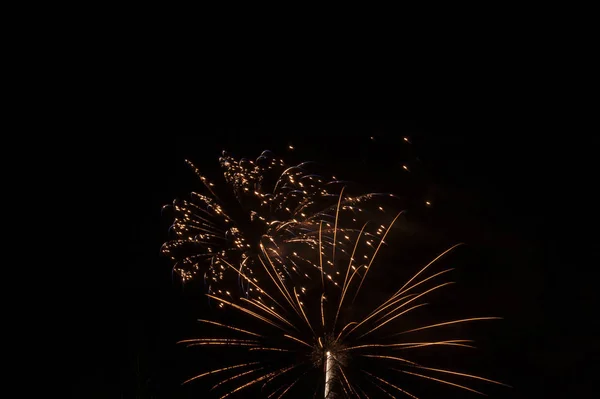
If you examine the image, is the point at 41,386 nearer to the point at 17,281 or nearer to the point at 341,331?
the point at 17,281

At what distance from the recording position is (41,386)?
1491 centimetres

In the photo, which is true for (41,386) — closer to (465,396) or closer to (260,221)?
(260,221)

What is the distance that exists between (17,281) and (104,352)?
14.3ft

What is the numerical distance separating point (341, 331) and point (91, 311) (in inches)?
364

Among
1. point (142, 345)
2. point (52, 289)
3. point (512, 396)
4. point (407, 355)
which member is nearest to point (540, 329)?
point (512, 396)

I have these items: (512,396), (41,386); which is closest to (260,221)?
(512,396)

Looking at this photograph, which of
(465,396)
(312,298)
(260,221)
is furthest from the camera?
(465,396)

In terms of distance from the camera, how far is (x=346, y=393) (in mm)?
9781

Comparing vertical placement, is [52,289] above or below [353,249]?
above

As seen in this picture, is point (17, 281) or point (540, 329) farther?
point (17, 281)

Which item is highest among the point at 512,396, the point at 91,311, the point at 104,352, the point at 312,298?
the point at 91,311

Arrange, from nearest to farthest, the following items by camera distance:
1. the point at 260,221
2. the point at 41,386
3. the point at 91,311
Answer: the point at 260,221, the point at 41,386, the point at 91,311

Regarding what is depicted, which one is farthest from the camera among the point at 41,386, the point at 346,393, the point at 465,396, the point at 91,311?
the point at 91,311

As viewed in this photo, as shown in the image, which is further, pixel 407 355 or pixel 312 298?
pixel 407 355
